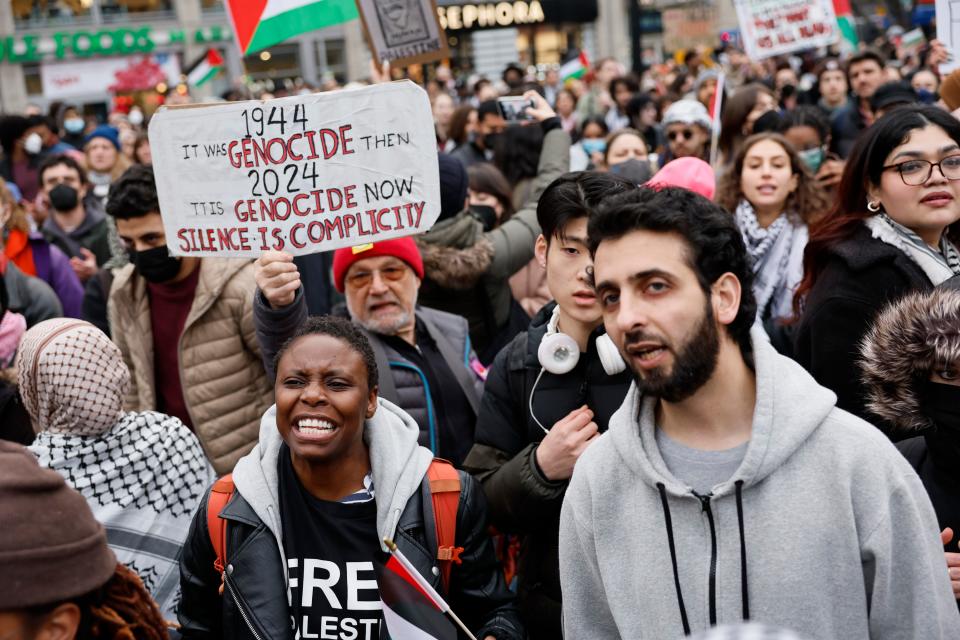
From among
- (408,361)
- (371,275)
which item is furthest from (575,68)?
(408,361)

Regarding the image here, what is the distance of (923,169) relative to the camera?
3549 mm

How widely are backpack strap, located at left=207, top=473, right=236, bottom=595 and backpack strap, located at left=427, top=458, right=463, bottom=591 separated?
1.87 feet

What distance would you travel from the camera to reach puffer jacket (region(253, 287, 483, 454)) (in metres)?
3.41

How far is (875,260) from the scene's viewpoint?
344 centimetres

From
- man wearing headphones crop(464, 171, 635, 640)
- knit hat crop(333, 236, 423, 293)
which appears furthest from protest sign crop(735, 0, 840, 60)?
man wearing headphones crop(464, 171, 635, 640)

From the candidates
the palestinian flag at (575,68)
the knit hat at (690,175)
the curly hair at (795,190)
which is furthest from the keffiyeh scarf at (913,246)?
the palestinian flag at (575,68)

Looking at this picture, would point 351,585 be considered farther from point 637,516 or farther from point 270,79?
point 270,79

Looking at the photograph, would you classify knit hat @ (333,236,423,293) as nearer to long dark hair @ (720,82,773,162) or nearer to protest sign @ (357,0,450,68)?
protest sign @ (357,0,450,68)

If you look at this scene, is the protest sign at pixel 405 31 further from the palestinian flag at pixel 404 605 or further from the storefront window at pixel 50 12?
the storefront window at pixel 50 12

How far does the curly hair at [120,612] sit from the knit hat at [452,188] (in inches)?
114

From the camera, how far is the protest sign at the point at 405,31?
17.7ft

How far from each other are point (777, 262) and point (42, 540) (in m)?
4.27

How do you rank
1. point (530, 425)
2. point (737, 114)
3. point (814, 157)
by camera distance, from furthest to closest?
point (737, 114) < point (814, 157) < point (530, 425)

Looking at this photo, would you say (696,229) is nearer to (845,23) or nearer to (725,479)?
(725,479)
